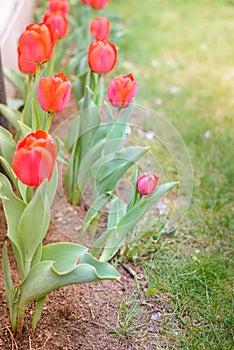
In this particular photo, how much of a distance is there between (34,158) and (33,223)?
257mm

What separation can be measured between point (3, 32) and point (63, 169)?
0.92m

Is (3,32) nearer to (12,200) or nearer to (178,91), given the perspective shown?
(178,91)

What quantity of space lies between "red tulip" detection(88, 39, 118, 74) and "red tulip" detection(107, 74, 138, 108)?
0.30ft

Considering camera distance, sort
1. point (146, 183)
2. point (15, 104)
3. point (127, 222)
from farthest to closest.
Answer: point (15, 104) < point (127, 222) < point (146, 183)

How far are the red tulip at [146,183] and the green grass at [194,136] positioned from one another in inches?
16.5

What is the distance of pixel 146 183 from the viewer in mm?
1753

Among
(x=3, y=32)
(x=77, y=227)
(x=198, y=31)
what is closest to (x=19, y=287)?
(x=77, y=227)

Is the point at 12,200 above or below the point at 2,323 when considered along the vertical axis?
above

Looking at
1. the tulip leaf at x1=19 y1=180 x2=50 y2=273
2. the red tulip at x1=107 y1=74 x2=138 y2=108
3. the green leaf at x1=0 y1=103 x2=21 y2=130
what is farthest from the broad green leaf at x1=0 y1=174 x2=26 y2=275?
the green leaf at x1=0 y1=103 x2=21 y2=130

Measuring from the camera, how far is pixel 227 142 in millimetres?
3176

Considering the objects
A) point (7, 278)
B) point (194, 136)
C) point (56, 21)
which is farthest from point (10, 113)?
point (194, 136)

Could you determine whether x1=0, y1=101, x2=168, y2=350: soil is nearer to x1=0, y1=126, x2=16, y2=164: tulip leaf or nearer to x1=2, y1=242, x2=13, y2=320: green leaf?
x1=2, y1=242, x2=13, y2=320: green leaf

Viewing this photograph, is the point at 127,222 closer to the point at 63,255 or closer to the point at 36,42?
the point at 63,255

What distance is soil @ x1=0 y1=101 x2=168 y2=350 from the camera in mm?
1770
